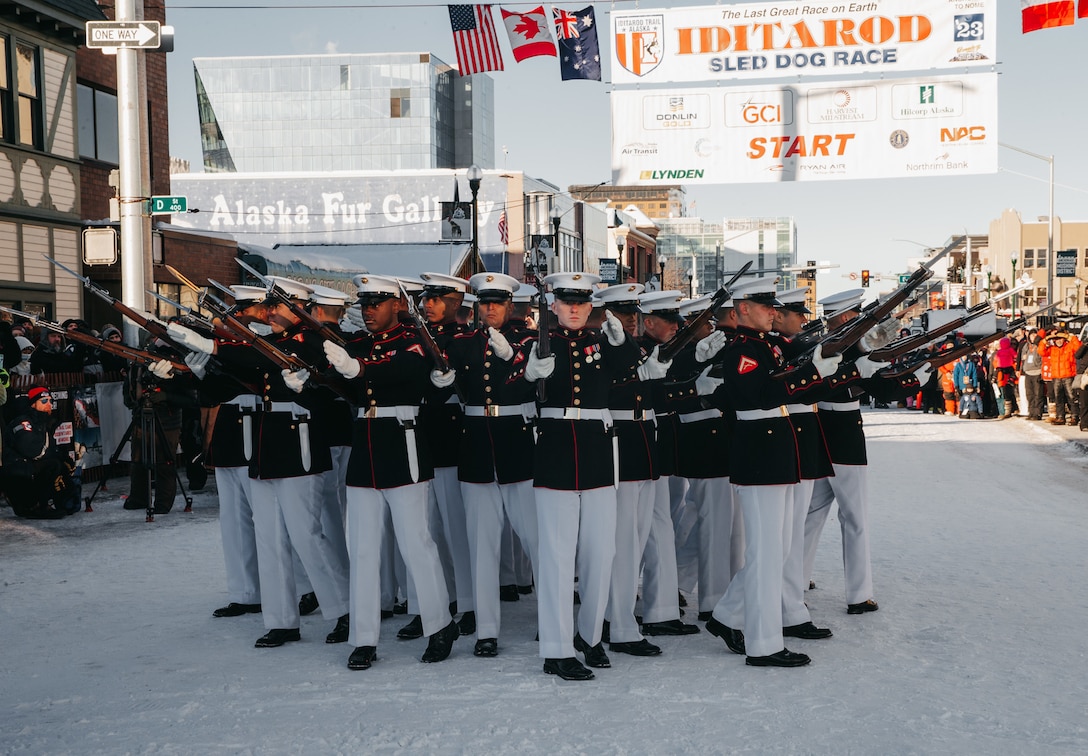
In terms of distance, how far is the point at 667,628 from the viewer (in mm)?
6656

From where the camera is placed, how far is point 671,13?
60.0 ft

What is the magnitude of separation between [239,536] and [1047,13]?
1402 centimetres

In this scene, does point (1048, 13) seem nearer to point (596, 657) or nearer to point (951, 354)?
point (951, 354)

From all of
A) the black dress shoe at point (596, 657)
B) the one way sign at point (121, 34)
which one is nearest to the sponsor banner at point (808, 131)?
the one way sign at point (121, 34)

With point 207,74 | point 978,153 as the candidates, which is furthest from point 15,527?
point 207,74

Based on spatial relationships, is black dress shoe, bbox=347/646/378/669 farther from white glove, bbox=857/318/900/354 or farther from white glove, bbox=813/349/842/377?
white glove, bbox=857/318/900/354

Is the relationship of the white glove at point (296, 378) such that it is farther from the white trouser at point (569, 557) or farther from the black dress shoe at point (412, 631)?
the black dress shoe at point (412, 631)

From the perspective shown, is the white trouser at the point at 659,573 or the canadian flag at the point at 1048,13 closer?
the white trouser at the point at 659,573

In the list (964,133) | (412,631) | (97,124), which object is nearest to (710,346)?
(412,631)

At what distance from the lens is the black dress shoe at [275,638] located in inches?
249

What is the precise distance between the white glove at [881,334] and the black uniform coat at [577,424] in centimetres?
158

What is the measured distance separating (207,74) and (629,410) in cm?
10211

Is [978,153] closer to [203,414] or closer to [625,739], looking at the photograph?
[203,414]

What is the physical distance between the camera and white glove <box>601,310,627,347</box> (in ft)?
19.4
